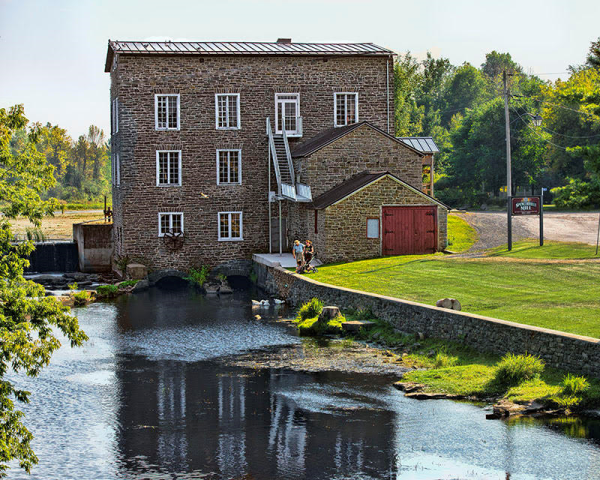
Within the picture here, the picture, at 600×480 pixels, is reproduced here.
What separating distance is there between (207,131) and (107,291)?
1009cm

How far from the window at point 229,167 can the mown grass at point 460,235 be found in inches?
454

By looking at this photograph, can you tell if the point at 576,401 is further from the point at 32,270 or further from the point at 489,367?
the point at 32,270

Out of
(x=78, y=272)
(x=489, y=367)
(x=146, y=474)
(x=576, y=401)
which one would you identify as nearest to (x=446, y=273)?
(x=489, y=367)

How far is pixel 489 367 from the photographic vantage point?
20797mm

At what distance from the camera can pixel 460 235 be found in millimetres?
43250

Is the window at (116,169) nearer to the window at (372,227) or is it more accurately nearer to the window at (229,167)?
the window at (229,167)

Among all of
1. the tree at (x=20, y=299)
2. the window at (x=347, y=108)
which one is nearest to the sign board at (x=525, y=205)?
the window at (x=347, y=108)

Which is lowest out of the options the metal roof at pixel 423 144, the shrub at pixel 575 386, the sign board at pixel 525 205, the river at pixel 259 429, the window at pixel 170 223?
the river at pixel 259 429

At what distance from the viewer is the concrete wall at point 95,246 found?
49375mm

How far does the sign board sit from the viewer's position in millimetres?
36594

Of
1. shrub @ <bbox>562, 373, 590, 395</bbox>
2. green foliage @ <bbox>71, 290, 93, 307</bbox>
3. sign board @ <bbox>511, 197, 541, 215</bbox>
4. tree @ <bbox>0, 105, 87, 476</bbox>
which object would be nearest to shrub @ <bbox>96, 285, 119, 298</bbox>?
green foliage @ <bbox>71, 290, 93, 307</bbox>

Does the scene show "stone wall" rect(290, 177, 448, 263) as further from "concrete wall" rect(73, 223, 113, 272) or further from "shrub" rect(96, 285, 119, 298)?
"concrete wall" rect(73, 223, 113, 272)

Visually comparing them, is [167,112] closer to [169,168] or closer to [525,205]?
[169,168]

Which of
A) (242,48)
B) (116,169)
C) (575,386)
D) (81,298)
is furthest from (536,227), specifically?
(575,386)
